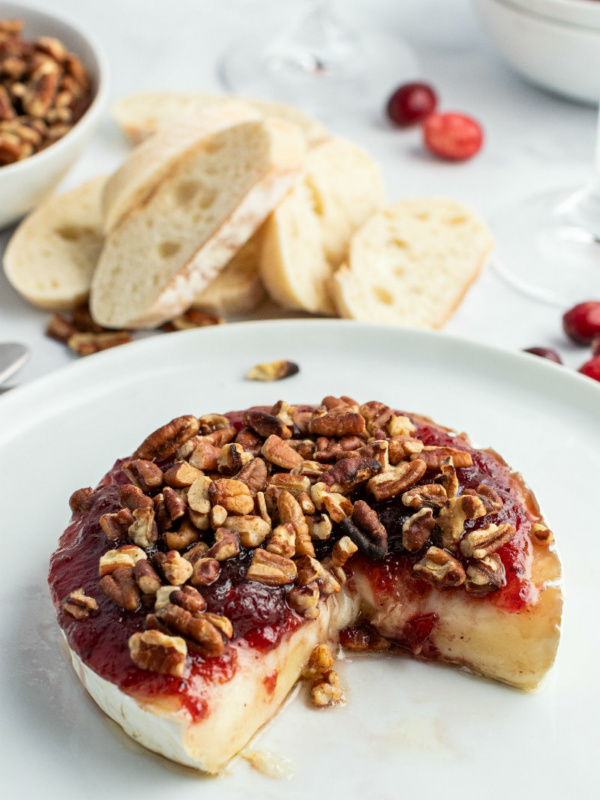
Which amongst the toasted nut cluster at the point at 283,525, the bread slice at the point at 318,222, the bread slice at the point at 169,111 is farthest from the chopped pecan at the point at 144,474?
the bread slice at the point at 169,111

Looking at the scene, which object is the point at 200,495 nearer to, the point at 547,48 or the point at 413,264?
the point at 413,264

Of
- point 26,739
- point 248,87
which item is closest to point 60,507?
point 26,739

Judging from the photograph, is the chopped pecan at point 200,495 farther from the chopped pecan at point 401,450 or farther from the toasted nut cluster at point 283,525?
the chopped pecan at point 401,450

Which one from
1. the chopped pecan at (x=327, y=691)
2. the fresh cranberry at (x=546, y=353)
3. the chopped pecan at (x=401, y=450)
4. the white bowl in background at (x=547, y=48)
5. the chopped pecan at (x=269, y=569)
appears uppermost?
the white bowl in background at (x=547, y=48)

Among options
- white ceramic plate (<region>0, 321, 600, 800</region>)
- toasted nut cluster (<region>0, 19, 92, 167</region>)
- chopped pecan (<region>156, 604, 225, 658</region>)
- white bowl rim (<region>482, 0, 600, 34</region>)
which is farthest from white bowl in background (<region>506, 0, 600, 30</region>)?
chopped pecan (<region>156, 604, 225, 658</region>)

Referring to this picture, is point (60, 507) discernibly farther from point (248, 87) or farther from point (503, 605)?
point (248, 87)

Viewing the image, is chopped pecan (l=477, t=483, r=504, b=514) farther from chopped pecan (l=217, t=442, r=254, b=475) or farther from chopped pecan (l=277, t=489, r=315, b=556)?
chopped pecan (l=217, t=442, r=254, b=475)

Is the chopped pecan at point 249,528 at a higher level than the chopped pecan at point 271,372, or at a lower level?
higher
